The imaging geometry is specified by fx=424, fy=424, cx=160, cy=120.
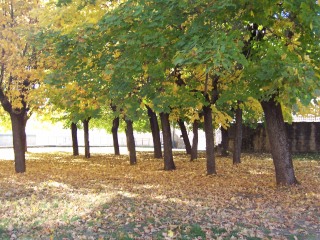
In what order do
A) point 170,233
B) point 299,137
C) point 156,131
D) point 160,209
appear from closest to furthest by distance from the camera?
point 170,233, point 160,209, point 156,131, point 299,137

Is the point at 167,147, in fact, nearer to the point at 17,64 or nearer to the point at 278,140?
the point at 17,64

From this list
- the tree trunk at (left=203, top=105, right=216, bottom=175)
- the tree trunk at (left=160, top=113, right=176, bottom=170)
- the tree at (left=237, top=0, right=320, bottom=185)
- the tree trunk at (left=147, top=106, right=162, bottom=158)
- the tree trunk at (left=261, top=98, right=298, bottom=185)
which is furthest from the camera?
the tree trunk at (left=147, top=106, right=162, bottom=158)

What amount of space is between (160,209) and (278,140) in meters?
3.95

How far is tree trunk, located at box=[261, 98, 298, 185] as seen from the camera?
10266mm

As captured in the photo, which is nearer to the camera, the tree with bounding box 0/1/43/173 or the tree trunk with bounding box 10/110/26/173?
the tree with bounding box 0/1/43/173

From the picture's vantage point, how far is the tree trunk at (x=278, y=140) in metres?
10.3

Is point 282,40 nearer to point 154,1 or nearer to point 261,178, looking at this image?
point 154,1

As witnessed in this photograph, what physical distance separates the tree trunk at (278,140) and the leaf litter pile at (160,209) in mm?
399

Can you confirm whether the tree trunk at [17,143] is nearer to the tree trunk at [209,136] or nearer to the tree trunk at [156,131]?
the tree trunk at [209,136]

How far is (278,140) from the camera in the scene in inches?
404

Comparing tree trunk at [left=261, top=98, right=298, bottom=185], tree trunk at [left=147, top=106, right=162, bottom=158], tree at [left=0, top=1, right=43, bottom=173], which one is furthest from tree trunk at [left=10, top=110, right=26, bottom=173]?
tree trunk at [left=261, top=98, right=298, bottom=185]

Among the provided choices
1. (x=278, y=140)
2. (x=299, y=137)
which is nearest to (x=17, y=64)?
(x=278, y=140)

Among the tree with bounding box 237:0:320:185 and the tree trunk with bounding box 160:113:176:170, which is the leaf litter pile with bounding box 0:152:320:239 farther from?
the tree trunk with bounding box 160:113:176:170

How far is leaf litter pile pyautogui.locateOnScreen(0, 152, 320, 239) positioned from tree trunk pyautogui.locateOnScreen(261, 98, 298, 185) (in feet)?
1.31
